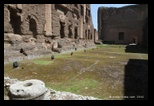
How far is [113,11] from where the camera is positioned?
3431 centimetres

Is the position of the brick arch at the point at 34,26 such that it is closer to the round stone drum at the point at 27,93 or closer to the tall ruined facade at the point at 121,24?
the round stone drum at the point at 27,93

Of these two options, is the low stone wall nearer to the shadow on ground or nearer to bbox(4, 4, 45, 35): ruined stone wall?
the shadow on ground

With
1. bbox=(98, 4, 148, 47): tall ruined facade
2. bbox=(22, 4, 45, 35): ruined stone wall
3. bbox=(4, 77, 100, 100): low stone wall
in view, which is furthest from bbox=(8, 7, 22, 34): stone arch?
bbox=(98, 4, 148, 47): tall ruined facade

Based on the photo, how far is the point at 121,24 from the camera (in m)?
33.6

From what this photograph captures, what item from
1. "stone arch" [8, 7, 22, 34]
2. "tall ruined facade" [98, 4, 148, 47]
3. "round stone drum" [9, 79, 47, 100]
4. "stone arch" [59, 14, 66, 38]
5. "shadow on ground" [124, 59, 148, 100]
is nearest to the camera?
"round stone drum" [9, 79, 47, 100]

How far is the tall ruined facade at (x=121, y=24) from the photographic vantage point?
107 feet

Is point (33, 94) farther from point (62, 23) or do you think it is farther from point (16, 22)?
point (62, 23)

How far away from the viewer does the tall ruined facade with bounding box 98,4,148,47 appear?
32.6 meters

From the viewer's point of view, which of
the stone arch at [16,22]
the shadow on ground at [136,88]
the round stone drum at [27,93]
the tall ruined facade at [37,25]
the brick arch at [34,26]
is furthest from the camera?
the brick arch at [34,26]

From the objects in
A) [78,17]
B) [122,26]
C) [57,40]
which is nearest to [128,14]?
[122,26]

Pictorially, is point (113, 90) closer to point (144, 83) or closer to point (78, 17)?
point (144, 83)

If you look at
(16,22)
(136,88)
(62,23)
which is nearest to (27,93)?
(136,88)

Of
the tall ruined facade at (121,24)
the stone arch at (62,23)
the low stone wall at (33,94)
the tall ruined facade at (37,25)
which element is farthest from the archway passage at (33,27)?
the tall ruined facade at (121,24)
